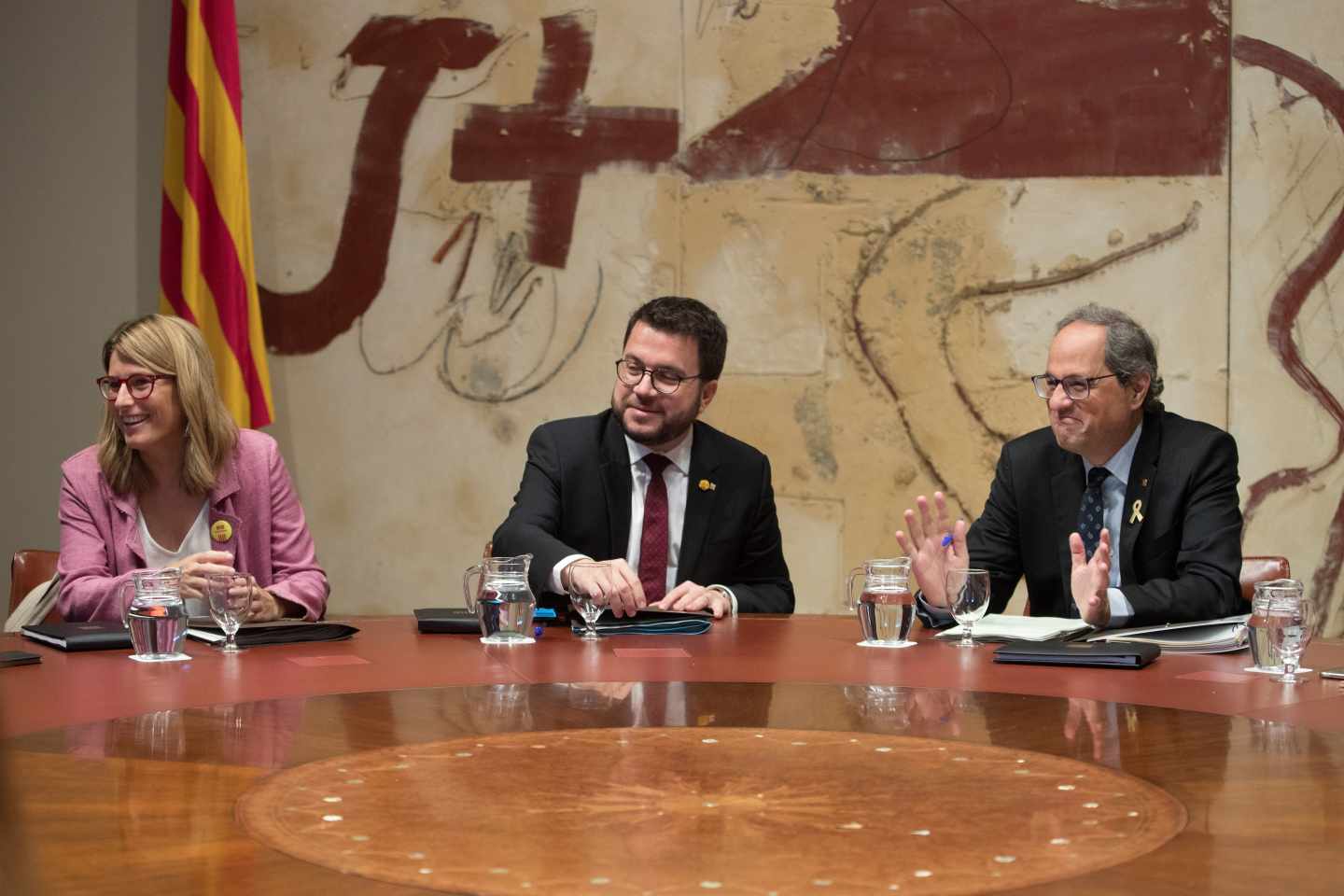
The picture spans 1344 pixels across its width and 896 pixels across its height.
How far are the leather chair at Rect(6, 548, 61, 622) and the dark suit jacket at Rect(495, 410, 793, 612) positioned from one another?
Answer: 42.0 inches

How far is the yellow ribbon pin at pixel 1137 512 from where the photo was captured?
11.0ft

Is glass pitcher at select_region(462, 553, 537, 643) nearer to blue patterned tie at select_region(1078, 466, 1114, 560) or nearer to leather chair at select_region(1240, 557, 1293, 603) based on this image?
blue patterned tie at select_region(1078, 466, 1114, 560)

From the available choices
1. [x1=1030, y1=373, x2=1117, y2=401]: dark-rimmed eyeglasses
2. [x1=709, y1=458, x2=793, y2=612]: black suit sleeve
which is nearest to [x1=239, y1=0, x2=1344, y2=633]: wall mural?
[x1=709, y1=458, x2=793, y2=612]: black suit sleeve

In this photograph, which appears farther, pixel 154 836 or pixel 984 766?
pixel 984 766

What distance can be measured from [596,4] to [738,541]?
2.47 m

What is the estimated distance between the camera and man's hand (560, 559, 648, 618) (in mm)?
2787

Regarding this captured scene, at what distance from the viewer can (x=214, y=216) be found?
16.3ft

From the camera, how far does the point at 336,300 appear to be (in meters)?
5.35

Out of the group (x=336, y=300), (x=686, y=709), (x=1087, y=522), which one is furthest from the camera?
(x=336, y=300)

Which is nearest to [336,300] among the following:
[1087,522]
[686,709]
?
[1087,522]

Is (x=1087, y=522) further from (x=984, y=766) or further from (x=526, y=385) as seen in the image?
(x=526, y=385)

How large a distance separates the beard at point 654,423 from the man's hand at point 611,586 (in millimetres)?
811

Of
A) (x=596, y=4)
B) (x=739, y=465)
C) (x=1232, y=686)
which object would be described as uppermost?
(x=596, y=4)

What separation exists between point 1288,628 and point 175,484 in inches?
97.1
